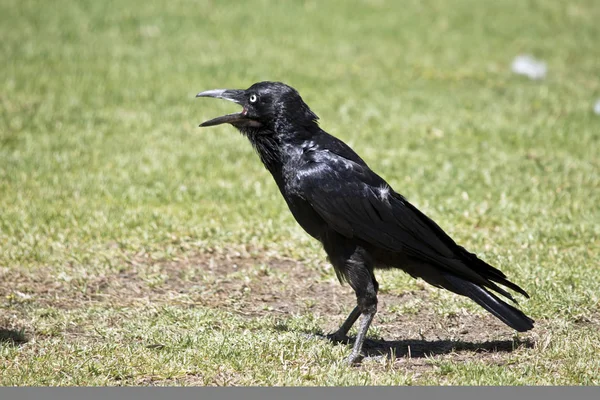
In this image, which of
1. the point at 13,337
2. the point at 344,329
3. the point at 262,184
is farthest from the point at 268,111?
the point at 262,184

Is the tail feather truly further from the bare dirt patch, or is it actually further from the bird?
the bare dirt patch

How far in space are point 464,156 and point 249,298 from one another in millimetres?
4155

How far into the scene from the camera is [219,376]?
490cm

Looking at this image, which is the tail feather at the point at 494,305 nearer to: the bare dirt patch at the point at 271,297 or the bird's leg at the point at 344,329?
the bare dirt patch at the point at 271,297

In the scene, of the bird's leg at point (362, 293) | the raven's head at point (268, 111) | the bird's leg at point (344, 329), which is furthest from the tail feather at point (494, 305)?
the raven's head at point (268, 111)

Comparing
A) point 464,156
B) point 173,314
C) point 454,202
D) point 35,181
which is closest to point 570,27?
point 464,156

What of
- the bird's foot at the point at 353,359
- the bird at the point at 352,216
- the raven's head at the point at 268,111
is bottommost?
the bird's foot at the point at 353,359

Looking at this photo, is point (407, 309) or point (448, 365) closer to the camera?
point (448, 365)

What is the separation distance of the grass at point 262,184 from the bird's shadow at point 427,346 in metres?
0.02

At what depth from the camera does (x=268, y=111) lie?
5.43 metres

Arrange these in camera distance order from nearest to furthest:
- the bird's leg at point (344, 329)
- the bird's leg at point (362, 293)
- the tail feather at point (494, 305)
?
the tail feather at point (494, 305)
the bird's leg at point (362, 293)
the bird's leg at point (344, 329)

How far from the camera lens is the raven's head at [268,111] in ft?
17.8

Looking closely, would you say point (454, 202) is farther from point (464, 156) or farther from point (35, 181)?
point (35, 181)

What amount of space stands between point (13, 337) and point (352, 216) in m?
2.34
